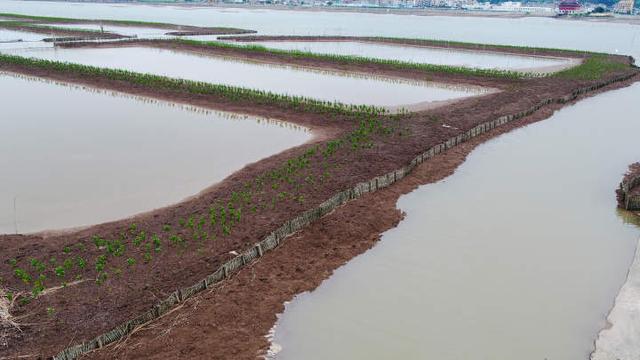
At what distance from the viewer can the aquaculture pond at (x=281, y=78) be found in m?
25.8

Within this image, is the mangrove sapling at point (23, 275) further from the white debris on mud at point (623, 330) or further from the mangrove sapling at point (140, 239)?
the white debris on mud at point (623, 330)

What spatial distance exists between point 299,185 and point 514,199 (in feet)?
19.3

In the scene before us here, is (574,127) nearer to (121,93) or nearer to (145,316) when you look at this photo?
(145,316)

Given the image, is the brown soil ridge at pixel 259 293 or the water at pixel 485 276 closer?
the brown soil ridge at pixel 259 293

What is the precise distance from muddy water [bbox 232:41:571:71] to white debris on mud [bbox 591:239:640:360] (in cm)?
2897

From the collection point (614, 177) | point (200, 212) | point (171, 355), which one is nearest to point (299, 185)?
point (200, 212)

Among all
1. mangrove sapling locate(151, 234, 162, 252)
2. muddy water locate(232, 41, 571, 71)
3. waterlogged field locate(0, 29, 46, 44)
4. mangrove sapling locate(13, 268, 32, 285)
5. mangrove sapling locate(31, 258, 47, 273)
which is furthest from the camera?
waterlogged field locate(0, 29, 46, 44)

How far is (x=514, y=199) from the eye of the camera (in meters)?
13.6

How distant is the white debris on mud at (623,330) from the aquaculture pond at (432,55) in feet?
93.9

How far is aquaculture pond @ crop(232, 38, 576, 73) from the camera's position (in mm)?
37469

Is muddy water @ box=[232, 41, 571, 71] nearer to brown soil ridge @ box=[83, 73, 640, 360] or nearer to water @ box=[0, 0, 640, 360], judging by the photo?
water @ box=[0, 0, 640, 360]

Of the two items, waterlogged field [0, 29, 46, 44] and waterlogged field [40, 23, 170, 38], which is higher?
waterlogged field [40, 23, 170, 38]

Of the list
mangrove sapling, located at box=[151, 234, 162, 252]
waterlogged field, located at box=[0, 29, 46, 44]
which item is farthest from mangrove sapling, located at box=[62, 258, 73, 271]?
waterlogged field, located at box=[0, 29, 46, 44]

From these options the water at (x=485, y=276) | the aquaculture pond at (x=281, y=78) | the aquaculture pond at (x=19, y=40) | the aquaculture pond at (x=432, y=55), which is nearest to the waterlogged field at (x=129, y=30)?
the aquaculture pond at (x=19, y=40)
